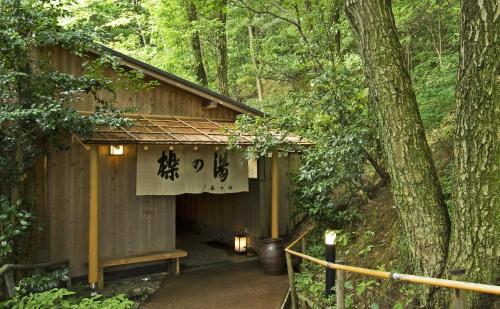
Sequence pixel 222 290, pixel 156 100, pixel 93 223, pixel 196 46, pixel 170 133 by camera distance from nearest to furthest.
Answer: pixel 93 223 → pixel 222 290 → pixel 170 133 → pixel 156 100 → pixel 196 46

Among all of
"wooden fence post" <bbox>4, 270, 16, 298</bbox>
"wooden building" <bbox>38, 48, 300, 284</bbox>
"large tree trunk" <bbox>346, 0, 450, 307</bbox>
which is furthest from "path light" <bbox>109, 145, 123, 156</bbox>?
"large tree trunk" <bbox>346, 0, 450, 307</bbox>

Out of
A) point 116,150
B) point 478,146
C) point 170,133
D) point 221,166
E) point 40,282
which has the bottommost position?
point 40,282

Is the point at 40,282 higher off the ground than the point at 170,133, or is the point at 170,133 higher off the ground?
the point at 170,133

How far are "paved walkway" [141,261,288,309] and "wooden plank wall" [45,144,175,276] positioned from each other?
1045mm

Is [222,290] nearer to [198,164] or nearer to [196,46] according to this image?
[198,164]

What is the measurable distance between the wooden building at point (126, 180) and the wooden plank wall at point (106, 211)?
0.02m

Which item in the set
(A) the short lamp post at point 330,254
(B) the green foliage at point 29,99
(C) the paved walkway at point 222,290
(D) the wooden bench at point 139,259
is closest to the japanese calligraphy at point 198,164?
(D) the wooden bench at point 139,259

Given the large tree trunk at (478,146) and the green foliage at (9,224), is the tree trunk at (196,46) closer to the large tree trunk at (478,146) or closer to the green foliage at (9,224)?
the green foliage at (9,224)

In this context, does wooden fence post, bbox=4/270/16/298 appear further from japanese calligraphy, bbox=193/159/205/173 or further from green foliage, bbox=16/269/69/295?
japanese calligraphy, bbox=193/159/205/173

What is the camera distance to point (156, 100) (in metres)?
9.13

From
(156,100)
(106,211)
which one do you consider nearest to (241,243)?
(106,211)

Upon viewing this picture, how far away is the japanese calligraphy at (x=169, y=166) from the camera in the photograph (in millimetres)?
8562

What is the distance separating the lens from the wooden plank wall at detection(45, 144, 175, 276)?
767cm

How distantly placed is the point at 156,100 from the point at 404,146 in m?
6.07
